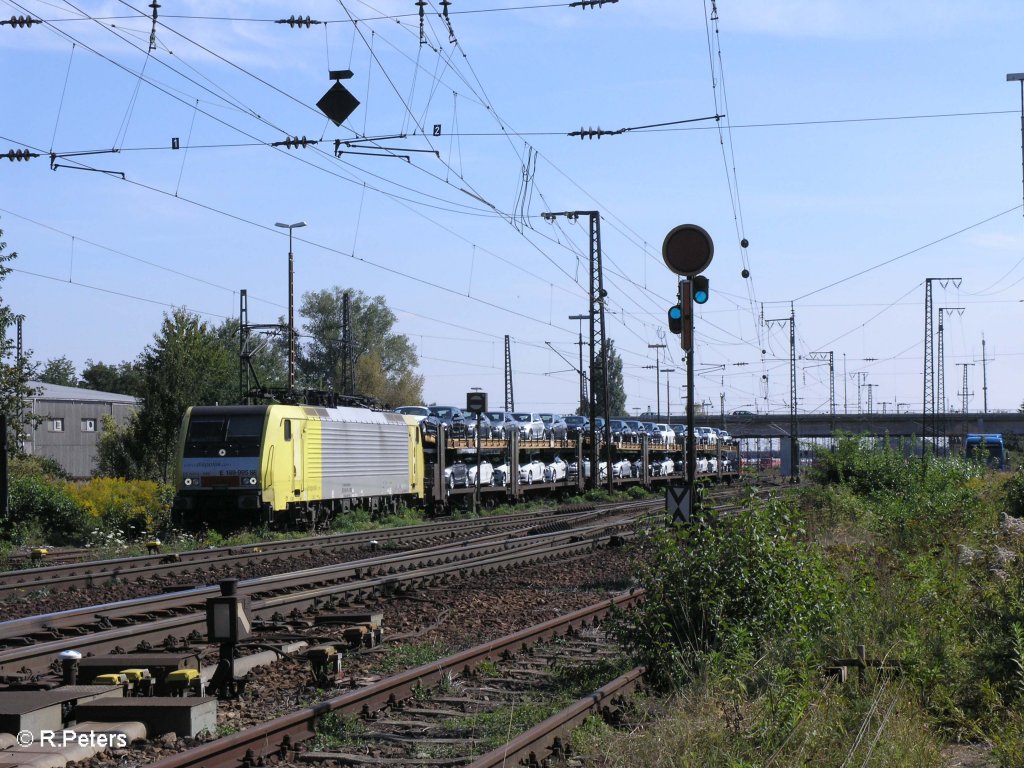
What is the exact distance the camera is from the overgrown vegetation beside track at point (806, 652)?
644 cm

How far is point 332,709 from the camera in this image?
769cm

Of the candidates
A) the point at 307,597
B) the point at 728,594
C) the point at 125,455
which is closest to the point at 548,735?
the point at 728,594

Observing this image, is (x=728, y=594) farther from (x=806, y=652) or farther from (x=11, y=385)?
(x=11, y=385)

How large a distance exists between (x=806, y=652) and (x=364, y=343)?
89566 millimetres

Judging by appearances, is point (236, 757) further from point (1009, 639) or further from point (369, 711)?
point (1009, 639)

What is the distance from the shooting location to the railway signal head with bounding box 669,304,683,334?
11.8 m

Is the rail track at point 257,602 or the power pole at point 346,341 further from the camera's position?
the power pole at point 346,341

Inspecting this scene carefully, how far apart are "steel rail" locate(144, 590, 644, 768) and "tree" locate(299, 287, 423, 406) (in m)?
82.0

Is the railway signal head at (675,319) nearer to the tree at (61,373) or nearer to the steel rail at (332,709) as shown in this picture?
the steel rail at (332,709)

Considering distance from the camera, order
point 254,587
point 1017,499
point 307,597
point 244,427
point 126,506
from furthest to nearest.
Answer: point 126,506 → point 244,427 → point 1017,499 → point 254,587 → point 307,597

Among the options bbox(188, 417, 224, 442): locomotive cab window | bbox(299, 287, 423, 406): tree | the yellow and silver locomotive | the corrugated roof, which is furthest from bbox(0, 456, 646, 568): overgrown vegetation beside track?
bbox(299, 287, 423, 406): tree

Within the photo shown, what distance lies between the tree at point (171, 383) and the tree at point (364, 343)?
161 ft

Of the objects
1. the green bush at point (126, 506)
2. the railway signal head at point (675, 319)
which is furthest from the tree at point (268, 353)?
the railway signal head at point (675, 319)

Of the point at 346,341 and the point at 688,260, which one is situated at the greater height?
the point at 346,341
